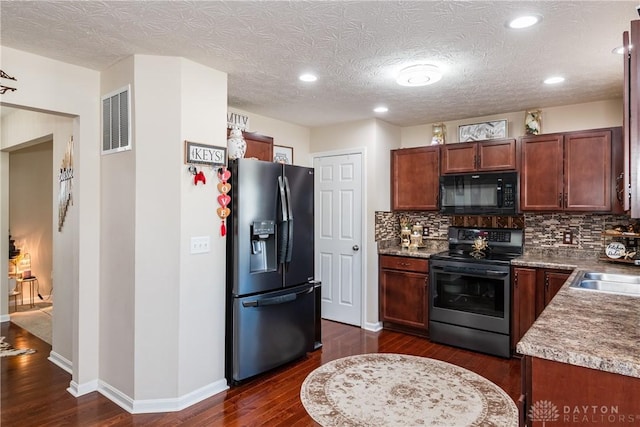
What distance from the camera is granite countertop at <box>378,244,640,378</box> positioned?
4.05 feet

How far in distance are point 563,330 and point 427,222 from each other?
319 centimetres

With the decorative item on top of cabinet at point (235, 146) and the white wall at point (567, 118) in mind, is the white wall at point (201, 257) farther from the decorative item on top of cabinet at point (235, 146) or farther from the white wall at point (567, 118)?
the white wall at point (567, 118)

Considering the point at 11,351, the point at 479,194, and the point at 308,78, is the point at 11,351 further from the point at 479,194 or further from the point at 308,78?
the point at 479,194

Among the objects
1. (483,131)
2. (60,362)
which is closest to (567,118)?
(483,131)

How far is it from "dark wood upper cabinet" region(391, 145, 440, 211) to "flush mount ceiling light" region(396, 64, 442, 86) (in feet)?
5.19

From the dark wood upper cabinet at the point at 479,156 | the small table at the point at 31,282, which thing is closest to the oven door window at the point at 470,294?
the dark wood upper cabinet at the point at 479,156

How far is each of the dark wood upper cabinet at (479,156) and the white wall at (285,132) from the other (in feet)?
5.56

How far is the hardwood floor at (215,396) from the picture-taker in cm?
246

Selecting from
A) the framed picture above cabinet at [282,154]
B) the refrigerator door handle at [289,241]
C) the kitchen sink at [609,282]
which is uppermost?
the framed picture above cabinet at [282,154]

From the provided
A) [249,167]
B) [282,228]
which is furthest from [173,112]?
[282,228]

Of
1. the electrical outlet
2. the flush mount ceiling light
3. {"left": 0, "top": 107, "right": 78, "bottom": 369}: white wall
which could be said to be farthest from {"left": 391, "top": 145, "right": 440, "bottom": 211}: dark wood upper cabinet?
{"left": 0, "top": 107, "right": 78, "bottom": 369}: white wall

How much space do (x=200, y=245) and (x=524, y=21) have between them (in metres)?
2.46

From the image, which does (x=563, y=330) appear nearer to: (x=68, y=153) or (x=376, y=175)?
(x=376, y=175)

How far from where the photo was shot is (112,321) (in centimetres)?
276
